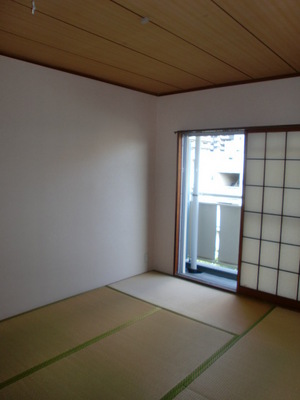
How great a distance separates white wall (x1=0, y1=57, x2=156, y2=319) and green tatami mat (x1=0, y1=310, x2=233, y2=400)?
42.6 inches

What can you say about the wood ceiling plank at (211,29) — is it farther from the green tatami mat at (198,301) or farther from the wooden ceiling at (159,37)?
the green tatami mat at (198,301)

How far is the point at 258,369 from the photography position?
99.0 inches

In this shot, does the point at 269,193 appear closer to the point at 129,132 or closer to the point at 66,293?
the point at 129,132

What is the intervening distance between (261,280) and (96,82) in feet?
10.1

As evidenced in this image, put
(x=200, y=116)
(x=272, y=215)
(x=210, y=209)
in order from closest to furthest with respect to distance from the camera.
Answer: (x=272, y=215) → (x=200, y=116) → (x=210, y=209)

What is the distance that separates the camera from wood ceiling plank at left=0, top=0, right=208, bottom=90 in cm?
227

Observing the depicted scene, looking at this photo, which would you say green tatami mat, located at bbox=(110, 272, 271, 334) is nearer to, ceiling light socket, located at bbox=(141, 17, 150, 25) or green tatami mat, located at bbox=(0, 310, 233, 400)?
green tatami mat, located at bbox=(0, 310, 233, 400)

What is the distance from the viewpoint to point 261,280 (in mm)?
3900

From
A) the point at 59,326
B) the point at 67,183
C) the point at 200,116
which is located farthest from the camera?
the point at 200,116

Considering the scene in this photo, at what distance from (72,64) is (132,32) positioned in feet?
3.55

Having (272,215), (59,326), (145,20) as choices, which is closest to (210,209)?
(272,215)

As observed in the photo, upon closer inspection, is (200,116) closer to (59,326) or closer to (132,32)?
(132,32)

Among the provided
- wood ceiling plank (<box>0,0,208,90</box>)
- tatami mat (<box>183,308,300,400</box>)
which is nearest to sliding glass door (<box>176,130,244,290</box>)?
wood ceiling plank (<box>0,0,208,90</box>)

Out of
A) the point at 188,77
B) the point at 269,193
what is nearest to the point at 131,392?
the point at 269,193
